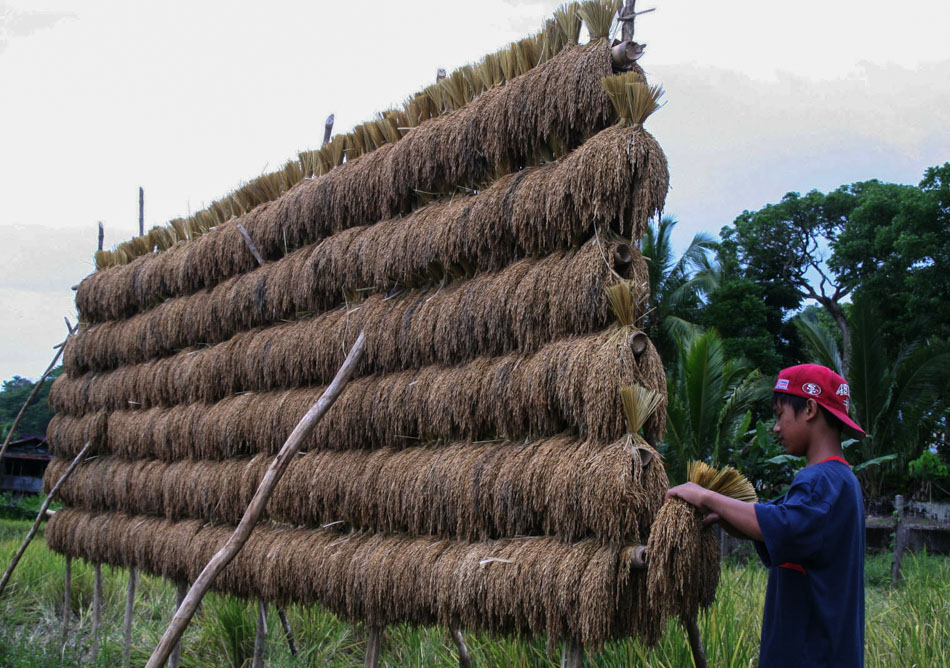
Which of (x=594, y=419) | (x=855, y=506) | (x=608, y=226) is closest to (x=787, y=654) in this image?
(x=855, y=506)

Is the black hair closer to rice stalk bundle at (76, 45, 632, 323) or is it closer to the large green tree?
rice stalk bundle at (76, 45, 632, 323)

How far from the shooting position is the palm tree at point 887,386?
13.8 m

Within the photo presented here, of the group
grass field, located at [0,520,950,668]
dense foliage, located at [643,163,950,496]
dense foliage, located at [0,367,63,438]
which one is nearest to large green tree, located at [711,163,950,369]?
dense foliage, located at [643,163,950,496]

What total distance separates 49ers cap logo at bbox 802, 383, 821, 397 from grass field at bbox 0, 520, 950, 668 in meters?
1.57

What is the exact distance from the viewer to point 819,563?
249 centimetres

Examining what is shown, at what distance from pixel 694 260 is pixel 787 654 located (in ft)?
63.2

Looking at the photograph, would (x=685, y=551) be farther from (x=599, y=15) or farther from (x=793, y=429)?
(x=599, y=15)

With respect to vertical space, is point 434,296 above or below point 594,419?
above

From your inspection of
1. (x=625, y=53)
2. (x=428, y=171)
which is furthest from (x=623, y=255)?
(x=428, y=171)

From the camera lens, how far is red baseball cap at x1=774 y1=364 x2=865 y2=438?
2.62m

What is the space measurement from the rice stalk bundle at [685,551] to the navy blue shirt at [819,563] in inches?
17.6

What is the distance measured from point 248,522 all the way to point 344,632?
3.48 meters

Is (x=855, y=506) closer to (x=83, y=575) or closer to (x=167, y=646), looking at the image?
(x=167, y=646)

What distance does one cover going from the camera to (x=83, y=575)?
1089 cm
